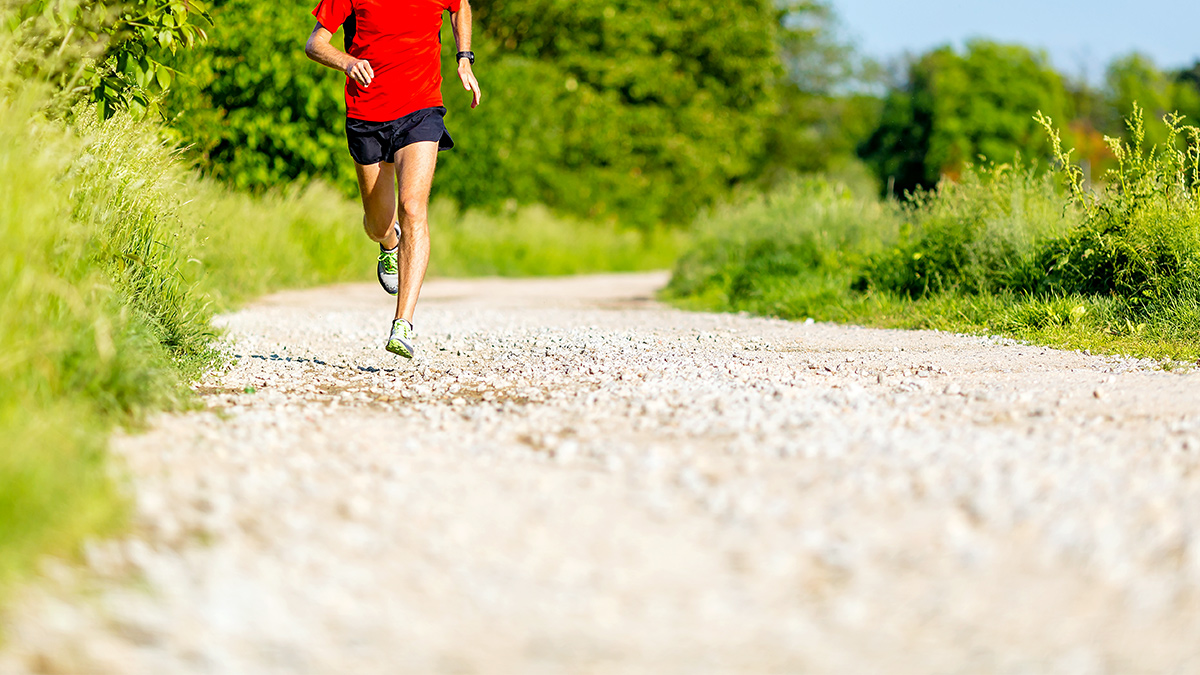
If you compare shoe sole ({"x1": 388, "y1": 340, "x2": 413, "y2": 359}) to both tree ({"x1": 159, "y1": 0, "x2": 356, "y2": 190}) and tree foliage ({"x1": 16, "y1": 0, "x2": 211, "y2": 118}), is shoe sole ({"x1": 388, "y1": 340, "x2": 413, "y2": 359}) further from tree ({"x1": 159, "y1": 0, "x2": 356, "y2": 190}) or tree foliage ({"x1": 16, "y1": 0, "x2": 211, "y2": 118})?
tree ({"x1": 159, "y1": 0, "x2": 356, "y2": 190})

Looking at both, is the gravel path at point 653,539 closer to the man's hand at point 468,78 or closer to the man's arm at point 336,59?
the man's arm at point 336,59

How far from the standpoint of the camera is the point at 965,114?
6506 cm

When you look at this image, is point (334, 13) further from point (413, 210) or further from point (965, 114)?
point (965, 114)

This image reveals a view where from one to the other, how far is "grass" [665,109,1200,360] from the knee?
153 inches

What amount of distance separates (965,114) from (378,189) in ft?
211

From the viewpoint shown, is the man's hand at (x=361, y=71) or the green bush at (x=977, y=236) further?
the green bush at (x=977, y=236)

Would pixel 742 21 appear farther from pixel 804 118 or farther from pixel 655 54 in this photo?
pixel 804 118

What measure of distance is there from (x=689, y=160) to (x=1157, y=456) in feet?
97.2

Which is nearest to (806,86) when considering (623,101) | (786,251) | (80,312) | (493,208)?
(623,101)

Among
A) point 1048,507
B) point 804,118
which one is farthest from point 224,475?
point 804,118

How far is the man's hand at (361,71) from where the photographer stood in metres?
5.74

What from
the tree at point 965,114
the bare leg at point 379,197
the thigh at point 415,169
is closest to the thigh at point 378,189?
the bare leg at point 379,197

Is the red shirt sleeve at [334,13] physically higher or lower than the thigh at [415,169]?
higher

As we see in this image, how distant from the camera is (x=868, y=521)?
271 centimetres
